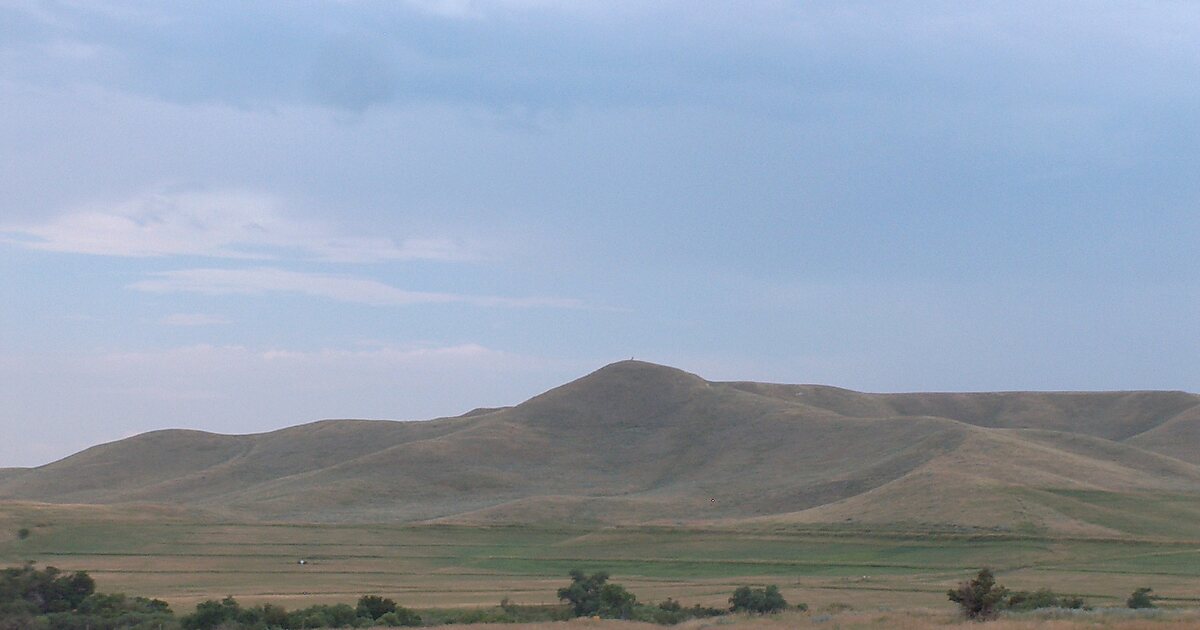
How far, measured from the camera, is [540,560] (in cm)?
8175

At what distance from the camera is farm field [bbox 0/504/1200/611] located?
187ft

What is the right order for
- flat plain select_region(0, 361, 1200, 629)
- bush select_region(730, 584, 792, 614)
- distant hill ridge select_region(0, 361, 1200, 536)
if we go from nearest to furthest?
bush select_region(730, 584, 792, 614)
flat plain select_region(0, 361, 1200, 629)
distant hill ridge select_region(0, 361, 1200, 536)

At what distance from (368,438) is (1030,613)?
16085cm

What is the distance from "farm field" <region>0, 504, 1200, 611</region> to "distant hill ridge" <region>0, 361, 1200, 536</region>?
341 inches

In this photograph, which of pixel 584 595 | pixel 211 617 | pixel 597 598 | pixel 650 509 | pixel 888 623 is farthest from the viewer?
pixel 650 509

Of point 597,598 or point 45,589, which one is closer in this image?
point 597,598

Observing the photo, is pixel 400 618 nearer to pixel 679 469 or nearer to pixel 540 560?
pixel 540 560

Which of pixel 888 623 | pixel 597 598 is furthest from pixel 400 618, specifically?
pixel 888 623

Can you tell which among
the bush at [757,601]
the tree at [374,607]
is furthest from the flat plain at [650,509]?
the tree at [374,607]

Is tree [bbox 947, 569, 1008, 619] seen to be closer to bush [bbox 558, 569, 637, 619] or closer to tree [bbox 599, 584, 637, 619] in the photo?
bush [bbox 558, 569, 637, 619]

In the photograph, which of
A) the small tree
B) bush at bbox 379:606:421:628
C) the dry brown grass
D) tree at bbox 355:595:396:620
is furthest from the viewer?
tree at bbox 355:595:396:620

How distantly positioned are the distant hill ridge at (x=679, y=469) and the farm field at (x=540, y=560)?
867 cm

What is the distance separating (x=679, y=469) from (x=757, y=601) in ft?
387

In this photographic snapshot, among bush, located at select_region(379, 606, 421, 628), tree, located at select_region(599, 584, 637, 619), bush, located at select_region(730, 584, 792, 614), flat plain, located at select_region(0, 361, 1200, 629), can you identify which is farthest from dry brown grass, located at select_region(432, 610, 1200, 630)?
bush, located at select_region(730, 584, 792, 614)
